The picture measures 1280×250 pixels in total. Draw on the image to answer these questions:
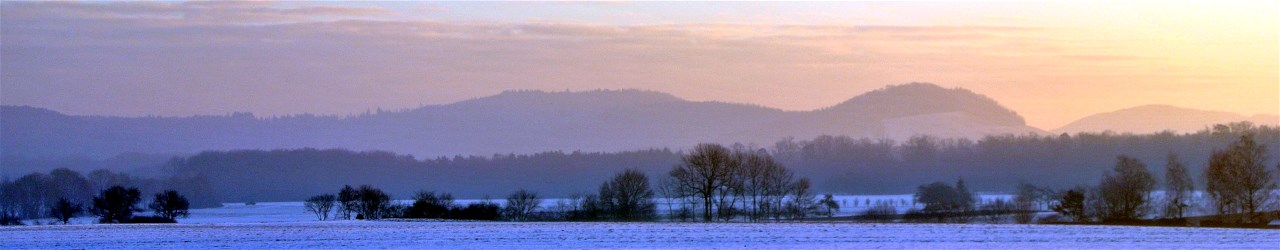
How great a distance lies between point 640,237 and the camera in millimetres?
54062

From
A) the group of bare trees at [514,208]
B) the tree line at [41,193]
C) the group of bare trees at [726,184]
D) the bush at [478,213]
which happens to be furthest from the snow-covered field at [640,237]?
the tree line at [41,193]

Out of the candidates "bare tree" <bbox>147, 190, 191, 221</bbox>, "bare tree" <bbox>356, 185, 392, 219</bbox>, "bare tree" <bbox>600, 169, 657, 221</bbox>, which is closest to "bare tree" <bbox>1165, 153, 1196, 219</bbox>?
"bare tree" <bbox>600, 169, 657, 221</bbox>

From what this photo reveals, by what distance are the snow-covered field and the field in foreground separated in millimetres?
37

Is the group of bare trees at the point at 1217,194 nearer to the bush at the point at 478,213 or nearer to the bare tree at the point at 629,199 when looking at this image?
the bare tree at the point at 629,199

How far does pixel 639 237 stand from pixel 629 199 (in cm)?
5359

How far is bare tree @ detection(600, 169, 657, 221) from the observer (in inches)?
4021

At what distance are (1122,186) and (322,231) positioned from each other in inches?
2228

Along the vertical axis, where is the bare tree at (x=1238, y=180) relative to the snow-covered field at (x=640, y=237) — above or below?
above

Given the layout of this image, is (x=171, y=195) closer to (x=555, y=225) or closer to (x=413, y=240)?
(x=555, y=225)

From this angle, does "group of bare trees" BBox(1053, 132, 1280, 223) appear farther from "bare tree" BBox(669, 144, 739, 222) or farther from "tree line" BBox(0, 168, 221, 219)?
"tree line" BBox(0, 168, 221, 219)

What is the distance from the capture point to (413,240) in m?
53.5

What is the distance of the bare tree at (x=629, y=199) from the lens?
102125 millimetres

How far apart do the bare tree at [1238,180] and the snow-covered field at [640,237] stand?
2954 centimetres

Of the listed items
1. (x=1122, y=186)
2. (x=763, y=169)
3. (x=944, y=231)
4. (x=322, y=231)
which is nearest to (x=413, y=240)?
(x=322, y=231)
